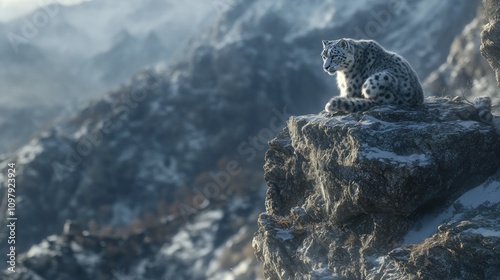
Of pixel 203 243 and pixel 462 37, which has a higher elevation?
pixel 462 37

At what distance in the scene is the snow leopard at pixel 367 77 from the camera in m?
16.8

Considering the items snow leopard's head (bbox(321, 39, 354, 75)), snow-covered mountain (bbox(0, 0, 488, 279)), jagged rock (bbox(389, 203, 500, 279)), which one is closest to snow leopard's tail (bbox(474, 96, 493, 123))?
jagged rock (bbox(389, 203, 500, 279))

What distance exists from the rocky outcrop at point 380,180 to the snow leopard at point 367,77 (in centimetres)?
53

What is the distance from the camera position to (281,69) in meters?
172

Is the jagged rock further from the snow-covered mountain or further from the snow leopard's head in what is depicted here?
the snow-covered mountain

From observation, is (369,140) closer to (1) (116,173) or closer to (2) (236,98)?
(1) (116,173)

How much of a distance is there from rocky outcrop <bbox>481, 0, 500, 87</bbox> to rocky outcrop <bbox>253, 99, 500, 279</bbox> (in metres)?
2.99

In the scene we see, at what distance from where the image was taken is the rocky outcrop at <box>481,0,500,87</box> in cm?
1930

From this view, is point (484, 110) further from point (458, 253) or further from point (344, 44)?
point (458, 253)

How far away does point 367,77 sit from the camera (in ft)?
58.9

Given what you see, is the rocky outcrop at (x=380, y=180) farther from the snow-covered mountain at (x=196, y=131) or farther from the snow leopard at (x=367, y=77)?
the snow-covered mountain at (x=196, y=131)

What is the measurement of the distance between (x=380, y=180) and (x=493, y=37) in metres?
8.34

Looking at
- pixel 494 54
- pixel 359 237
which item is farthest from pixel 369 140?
pixel 494 54

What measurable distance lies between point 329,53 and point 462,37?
4798 inches
